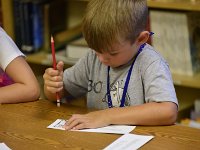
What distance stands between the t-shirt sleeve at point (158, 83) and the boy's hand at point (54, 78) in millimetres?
255

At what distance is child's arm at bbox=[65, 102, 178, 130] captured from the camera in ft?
4.26

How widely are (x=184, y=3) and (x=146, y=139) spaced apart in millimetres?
1149

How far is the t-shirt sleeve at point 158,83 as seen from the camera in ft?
4.41

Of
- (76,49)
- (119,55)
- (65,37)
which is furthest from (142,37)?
(65,37)

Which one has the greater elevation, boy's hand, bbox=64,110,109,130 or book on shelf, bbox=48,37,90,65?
book on shelf, bbox=48,37,90,65

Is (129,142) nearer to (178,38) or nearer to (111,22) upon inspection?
(111,22)

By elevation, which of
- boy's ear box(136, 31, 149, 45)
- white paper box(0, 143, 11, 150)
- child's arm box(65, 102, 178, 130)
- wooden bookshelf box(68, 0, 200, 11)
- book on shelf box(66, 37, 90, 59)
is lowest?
white paper box(0, 143, 11, 150)

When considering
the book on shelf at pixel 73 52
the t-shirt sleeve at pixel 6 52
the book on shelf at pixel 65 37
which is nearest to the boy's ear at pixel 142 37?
the t-shirt sleeve at pixel 6 52

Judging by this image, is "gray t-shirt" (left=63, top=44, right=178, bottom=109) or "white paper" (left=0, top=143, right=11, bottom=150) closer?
"white paper" (left=0, top=143, right=11, bottom=150)

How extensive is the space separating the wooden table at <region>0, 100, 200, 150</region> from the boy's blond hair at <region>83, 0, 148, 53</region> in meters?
0.22

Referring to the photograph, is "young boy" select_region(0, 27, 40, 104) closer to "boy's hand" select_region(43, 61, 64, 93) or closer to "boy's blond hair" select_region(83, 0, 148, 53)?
"boy's hand" select_region(43, 61, 64, 93)

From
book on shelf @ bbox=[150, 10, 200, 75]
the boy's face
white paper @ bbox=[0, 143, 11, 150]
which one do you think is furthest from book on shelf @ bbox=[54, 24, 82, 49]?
white paper @ bbox=[0, 143, 11, 150]

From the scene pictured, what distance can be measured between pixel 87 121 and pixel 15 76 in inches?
15.5

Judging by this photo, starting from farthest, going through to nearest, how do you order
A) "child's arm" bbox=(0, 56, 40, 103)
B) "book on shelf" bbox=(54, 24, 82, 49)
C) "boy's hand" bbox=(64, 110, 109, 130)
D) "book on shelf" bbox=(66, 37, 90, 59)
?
"book on shelf" bbox=(54, 24, 82, 49) < "book on shelf" bbox=(66, 37, 90, 59) < "child's arm" bbox=(0, 56, 40, 103) < "boy's hand" bbox=(64, 110, 109, 130)
